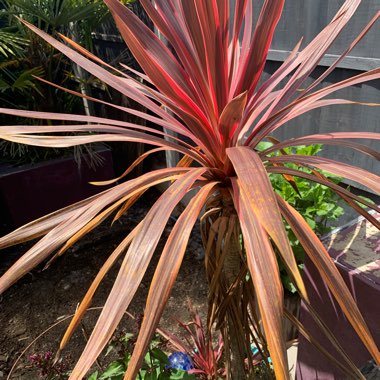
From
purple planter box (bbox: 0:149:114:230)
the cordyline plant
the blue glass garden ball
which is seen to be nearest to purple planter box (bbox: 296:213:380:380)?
the cordyline plant

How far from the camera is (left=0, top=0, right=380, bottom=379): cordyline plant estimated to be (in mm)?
549

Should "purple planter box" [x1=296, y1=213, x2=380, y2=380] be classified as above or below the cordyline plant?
below

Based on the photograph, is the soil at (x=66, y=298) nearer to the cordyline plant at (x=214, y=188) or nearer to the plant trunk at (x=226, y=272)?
the plant trunk at (x=226, y=272)

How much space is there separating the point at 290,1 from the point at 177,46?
1209 millimetres

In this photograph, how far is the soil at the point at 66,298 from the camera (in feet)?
6.57

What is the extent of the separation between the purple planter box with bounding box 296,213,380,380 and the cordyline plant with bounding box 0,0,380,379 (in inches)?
8.0

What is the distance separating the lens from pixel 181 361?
4.56ft

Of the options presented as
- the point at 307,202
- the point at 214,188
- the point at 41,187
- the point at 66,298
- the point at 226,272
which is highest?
the point at 214,188

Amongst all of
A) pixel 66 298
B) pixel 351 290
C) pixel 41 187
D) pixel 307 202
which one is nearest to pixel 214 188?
pixel 351 290

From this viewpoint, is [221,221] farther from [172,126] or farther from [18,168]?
[18,168]

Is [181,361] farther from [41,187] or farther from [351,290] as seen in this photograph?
[41,187]

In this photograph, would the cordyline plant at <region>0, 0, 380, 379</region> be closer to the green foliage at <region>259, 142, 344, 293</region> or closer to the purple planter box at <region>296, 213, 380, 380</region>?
the purple planter box at <region>296, 213, 380, 380</region>

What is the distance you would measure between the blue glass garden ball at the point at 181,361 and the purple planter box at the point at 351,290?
1.32 ft

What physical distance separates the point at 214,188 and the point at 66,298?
1833 millimetres
